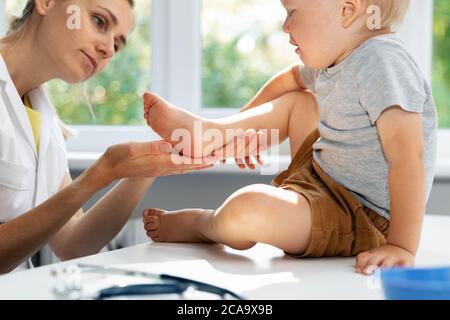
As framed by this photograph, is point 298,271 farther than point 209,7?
No

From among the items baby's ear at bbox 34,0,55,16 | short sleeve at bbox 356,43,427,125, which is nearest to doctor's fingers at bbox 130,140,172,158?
short sleeve at bbox 356,43,427,125

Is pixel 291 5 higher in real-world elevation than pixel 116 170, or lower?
higher

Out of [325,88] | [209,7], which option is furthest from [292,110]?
[209,7]

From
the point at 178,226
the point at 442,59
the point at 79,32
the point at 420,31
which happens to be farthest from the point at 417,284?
the point at 442,59

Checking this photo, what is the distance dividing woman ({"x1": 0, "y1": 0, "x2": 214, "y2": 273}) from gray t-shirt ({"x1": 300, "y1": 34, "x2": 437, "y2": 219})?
14.8 inches

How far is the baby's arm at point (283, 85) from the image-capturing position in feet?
4.05

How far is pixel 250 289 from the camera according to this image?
2.63 feet

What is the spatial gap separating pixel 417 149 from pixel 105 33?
2.31ft

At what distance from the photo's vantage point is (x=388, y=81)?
0.98 m

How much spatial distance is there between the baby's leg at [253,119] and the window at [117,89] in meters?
0.92

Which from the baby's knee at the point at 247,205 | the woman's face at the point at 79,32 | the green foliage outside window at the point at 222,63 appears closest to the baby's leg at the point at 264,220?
the baby's knee at the point at 247,205

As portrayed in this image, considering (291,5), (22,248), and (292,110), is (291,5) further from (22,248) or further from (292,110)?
(22,248)

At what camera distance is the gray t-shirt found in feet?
3.24

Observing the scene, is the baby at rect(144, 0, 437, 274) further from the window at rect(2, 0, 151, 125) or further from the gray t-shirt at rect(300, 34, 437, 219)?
the window at rect(2, 0, 151, 125)
